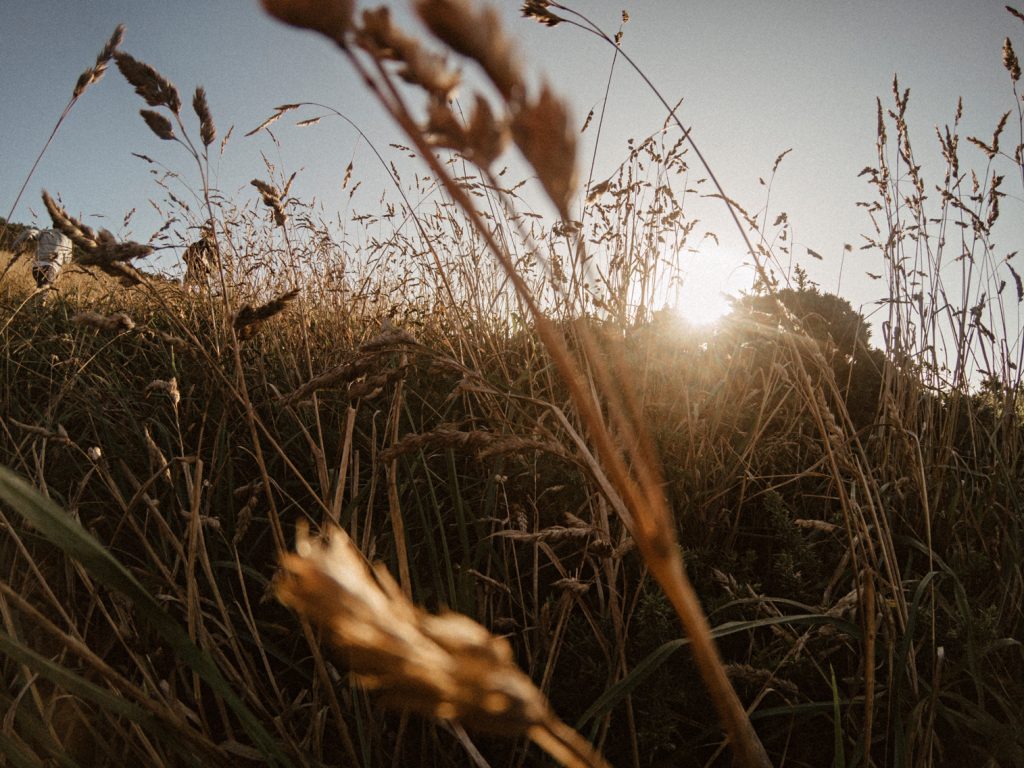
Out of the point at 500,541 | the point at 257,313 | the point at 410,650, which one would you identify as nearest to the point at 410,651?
the point at 410,650

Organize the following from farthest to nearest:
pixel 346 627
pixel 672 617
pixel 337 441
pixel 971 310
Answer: pixel 971 310, pixel 337 441, pixel 672 617, pixel 346 627

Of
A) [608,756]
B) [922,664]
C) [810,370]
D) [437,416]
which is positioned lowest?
[608,756]

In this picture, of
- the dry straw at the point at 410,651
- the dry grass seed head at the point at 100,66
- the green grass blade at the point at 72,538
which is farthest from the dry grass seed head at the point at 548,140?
the dry grass seed head at the point at 100,66

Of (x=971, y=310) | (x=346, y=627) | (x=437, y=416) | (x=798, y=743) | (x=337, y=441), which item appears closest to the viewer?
(x=346, y=627)

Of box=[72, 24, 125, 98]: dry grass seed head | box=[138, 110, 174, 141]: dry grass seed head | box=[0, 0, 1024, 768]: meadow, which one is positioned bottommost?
box=[0, 0, 1024, 768]: meadow

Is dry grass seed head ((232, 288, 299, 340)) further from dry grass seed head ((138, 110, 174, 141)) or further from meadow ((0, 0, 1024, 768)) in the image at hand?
dry grass seed head ((138, 110, 174, 141))

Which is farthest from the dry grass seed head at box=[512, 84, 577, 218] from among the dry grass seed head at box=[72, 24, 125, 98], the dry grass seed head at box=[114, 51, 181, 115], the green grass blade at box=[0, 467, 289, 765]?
the dry grass seed head at box=[72, 24, 125, 98]

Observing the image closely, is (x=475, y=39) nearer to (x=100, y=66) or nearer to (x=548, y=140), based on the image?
(x=548, y=140)

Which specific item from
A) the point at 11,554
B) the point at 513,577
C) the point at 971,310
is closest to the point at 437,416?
the point at 513,577

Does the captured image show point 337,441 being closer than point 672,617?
No

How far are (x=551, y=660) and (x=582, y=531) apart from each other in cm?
33

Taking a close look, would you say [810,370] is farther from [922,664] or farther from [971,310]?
[922,664]

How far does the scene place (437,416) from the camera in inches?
89.2

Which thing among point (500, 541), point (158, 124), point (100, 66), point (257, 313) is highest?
point (100, 66)
